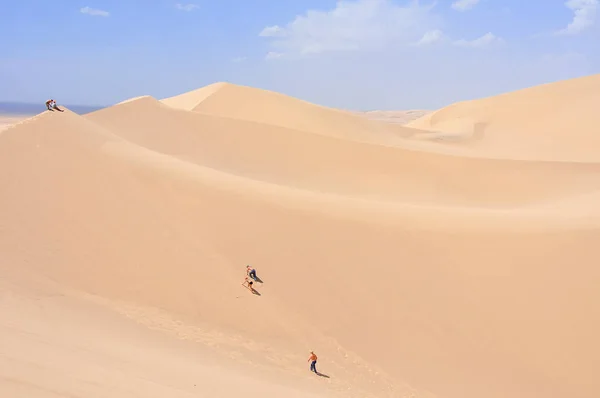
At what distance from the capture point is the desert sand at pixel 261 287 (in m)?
5.77

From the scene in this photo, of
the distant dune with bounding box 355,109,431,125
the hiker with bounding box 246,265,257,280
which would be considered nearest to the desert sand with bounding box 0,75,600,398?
the hiker with bounding box 246,265,257,280

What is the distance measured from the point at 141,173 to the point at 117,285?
3.75 m

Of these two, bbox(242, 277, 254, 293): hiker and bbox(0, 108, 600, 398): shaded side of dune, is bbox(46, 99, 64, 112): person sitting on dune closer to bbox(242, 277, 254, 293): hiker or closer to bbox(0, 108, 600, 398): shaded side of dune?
bbox(0, 108, 600, 398): shaded side of dune

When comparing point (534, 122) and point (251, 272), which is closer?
point (251, 272)

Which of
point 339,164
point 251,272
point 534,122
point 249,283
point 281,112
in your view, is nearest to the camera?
point 249,283

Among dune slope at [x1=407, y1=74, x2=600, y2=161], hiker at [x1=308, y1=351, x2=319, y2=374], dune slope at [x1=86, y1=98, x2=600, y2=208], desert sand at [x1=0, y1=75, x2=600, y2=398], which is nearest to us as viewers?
desert sand at [x1=0, y1=75, x2=600, y2=398]

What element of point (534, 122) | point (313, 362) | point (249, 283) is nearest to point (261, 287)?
point (249, 283)

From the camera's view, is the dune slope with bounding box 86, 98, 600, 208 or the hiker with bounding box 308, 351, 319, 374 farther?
the dune slope with bounding box 86, 98, 600, 208

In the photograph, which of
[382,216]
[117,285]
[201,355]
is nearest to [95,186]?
[117,285]

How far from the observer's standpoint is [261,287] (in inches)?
324

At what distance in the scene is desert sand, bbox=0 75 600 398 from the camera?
5773 mm

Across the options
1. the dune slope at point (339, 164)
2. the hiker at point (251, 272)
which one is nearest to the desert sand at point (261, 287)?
the hiker at point (251, 272)

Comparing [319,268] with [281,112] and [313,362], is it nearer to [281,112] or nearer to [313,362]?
[313,362]

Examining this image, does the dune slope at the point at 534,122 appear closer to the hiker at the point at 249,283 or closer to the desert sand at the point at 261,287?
the desert sand at the point at 261,287
